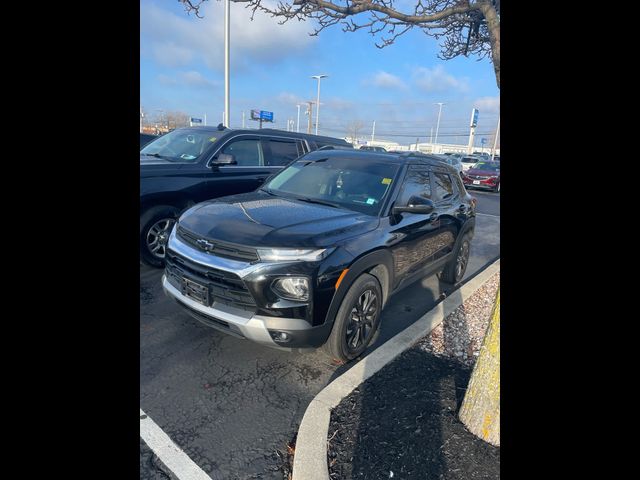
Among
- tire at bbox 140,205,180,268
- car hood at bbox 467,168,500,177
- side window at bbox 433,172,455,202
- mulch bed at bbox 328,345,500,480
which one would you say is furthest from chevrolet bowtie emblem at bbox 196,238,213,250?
car hood at bbox 467,168,500,177

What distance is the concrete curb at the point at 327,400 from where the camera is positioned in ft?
6.86

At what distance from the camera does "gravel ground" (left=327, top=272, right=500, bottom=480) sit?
6.78 ft

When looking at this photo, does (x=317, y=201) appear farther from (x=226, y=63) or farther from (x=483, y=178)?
(x=483, y=178)

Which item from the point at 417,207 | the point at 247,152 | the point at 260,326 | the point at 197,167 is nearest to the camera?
the point at 260,326

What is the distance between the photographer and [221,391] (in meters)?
2.90

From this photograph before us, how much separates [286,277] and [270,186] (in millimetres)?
1993

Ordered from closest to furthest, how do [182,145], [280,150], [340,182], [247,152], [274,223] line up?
1. [274,223]
2. [340,182]
3. [182,145]
4. [247,152]
5. [280,150]

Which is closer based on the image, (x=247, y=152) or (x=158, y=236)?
(x=158, y=236)

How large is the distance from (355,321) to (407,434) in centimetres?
111

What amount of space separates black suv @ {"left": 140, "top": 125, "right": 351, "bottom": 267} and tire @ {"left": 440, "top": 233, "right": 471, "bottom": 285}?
118 inches

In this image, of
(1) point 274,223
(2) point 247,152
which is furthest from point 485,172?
(1) point 274,223

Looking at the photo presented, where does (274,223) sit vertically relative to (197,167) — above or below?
below
